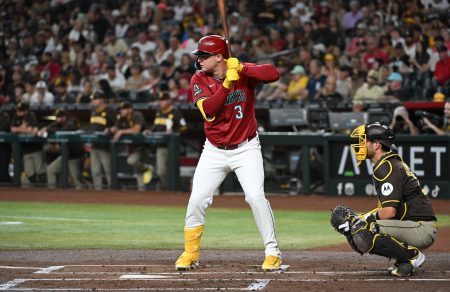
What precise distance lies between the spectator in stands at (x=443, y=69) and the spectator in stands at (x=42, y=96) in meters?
Answer: 9.01

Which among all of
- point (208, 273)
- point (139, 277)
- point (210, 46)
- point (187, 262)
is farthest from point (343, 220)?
point (210, 46)

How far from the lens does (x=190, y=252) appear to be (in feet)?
26.2

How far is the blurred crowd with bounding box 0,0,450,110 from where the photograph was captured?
1789 cm

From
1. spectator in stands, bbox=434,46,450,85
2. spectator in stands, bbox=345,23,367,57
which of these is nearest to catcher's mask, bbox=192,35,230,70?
spectator in stands, bbox=434,46,450,85

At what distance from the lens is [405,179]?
7332 millimetres

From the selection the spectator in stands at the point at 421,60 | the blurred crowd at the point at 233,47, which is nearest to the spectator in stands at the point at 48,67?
the blurred crowd at the point at 233,47

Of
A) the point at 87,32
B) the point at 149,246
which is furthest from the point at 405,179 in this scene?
the point at 87,32

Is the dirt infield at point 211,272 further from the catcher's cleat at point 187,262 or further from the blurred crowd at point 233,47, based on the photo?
the blurred crowd at point 233,47

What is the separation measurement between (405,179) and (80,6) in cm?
2005

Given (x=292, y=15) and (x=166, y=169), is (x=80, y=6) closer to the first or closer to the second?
(x=292, y=15)

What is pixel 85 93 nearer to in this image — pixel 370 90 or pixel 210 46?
pixel 370 90

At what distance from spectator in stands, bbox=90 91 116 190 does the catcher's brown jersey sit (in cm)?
1144

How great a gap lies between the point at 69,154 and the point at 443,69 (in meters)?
7.56

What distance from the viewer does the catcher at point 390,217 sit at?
7.18 m
